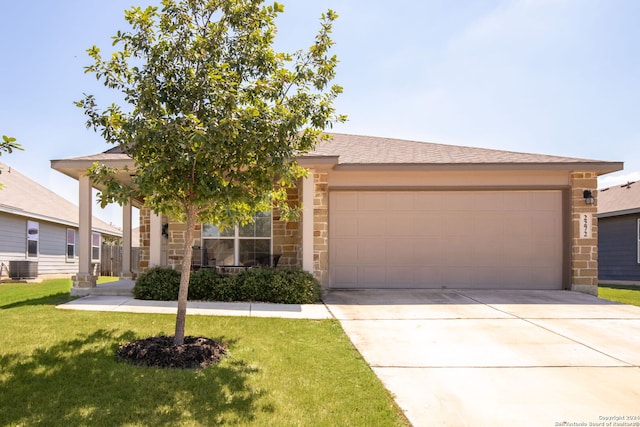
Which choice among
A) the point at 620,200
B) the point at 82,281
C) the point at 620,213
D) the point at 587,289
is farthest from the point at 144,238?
the point at 620,200

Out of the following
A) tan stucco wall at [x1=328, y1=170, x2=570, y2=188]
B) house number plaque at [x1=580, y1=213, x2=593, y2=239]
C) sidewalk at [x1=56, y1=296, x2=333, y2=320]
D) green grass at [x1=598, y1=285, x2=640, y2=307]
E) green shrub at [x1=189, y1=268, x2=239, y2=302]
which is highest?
tan stucco wall at [x1=328, y1=170, x2=570, y2=188]

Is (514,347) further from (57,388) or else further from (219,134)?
(57,388)

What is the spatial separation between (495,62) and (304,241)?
19.5 feet

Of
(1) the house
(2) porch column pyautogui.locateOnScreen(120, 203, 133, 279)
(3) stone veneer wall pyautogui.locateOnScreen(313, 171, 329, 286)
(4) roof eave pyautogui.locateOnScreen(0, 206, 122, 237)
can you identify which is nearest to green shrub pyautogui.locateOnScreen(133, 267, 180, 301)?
(1) the house

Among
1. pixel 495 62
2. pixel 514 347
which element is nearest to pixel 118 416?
pixel 514 347

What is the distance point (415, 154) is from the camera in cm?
1134

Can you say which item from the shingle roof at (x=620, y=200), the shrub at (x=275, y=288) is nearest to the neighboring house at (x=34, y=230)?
the shrub at (x=275, y=288)

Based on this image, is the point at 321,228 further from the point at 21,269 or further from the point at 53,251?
the point at 53,251

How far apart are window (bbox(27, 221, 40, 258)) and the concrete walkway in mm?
10570

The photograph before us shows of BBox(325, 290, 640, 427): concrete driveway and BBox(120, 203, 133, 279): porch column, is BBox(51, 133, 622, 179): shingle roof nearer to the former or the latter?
BBox(120, 203, 133, 279): porch column

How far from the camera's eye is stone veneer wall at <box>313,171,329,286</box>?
9.88 metres

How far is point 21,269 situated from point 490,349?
53.3ft

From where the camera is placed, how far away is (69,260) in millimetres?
20688

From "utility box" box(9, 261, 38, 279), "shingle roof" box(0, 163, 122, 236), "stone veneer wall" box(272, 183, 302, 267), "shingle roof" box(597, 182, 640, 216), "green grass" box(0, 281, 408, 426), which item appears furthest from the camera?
"shingle roof" box(597, 182, 640, 216)
